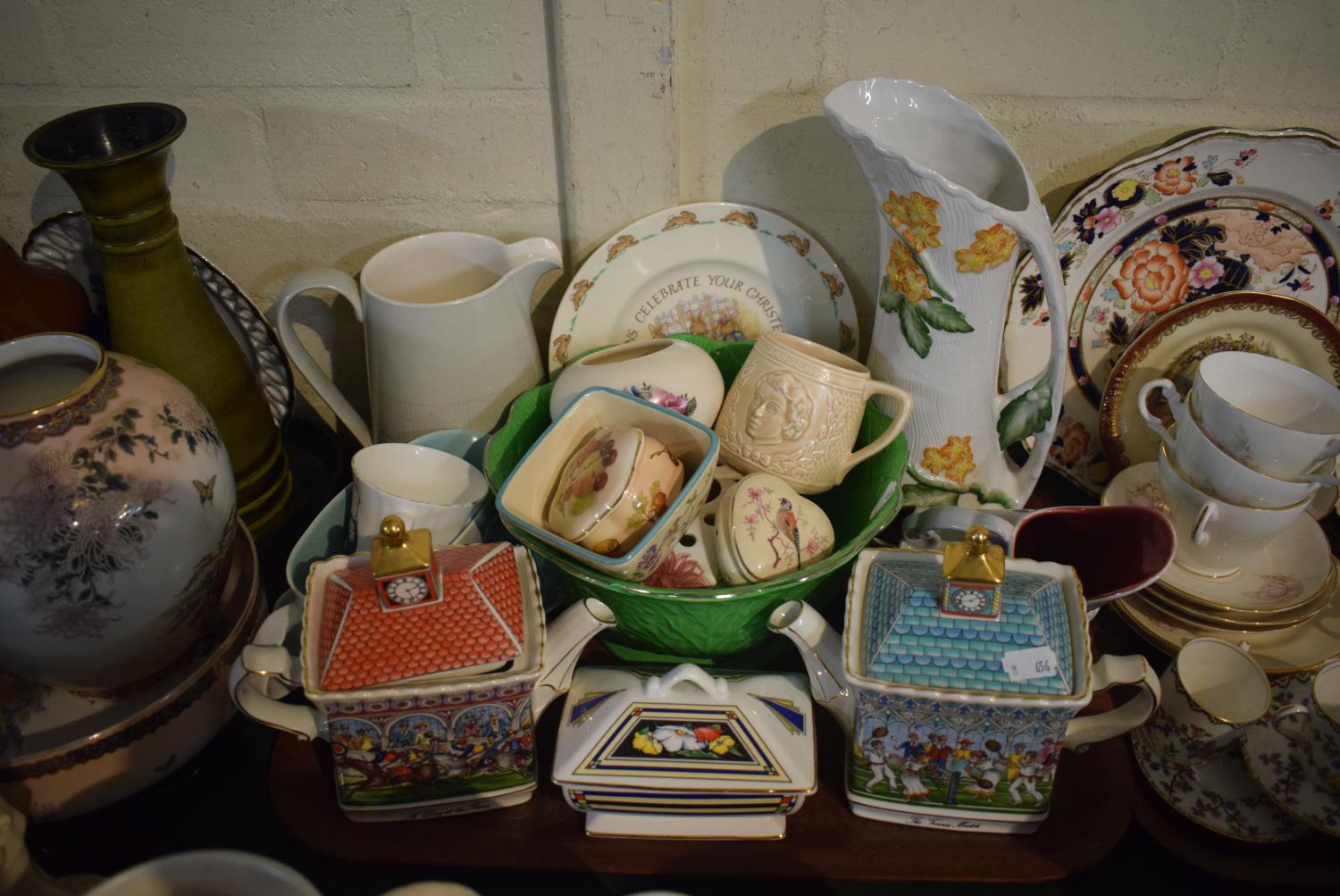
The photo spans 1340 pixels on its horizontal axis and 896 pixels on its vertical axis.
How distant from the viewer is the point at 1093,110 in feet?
3.34

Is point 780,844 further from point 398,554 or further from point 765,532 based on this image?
point 398,554

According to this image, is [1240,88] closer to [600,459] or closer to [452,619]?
[600,459]

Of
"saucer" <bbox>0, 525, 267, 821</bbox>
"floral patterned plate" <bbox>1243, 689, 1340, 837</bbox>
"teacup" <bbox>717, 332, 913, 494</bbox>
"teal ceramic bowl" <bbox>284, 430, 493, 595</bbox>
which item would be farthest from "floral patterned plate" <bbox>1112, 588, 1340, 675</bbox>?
"saucer" <bbox>0, 525, 267, 821</bbox>

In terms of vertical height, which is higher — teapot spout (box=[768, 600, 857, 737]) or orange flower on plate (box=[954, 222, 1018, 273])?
orange flower on plate (box=[954, 222, 1018, 273])

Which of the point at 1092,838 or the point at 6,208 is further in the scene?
the point at 6,208

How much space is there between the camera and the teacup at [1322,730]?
800mm

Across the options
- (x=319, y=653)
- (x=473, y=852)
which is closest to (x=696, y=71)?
(x=319, y=653)

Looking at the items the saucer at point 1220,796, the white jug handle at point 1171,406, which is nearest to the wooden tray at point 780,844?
the saucer at point 1220,796

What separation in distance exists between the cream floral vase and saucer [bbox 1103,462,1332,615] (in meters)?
0.91

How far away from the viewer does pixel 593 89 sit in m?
0.98

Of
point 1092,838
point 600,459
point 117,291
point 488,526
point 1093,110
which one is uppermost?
point 1093,110

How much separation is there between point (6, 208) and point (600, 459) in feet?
2.76

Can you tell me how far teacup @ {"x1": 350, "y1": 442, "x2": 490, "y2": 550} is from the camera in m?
0.89

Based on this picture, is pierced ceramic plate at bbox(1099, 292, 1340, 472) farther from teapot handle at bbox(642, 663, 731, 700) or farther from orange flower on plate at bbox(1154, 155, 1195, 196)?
teapot handle at bbox(642, 663, 731, 700)
